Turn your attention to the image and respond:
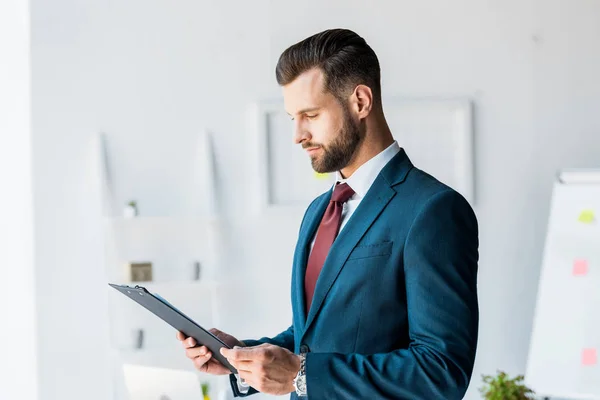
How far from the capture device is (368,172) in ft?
5.81

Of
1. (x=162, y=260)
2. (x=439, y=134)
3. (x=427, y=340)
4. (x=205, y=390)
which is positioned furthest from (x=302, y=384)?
(x=439, y=134)

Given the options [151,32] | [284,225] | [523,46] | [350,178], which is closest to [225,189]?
[284,225]

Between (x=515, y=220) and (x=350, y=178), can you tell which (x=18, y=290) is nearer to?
(x=515, y=220)

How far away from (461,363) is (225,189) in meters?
2.89

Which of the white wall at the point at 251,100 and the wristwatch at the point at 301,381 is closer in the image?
the wristwatch at the point at 301,381

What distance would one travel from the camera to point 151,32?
4.32 metres

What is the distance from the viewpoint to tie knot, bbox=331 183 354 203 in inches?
71.4

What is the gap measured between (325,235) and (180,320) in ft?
1.11

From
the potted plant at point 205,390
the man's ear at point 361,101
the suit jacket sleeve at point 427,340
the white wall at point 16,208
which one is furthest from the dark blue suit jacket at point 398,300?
the white wall at point 16,208

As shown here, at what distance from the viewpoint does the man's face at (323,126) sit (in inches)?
68.9

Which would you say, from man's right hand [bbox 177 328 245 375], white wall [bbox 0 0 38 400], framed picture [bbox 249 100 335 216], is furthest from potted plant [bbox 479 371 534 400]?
man's right hand [bbox 177 328 245 375]

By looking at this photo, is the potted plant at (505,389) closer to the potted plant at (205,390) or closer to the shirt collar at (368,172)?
the potted plant at (205,390)

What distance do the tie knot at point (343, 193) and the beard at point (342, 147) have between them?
7 centimetres

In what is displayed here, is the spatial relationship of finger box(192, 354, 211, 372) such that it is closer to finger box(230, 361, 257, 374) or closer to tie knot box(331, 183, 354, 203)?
finger box(230, 361, 257, 374)
